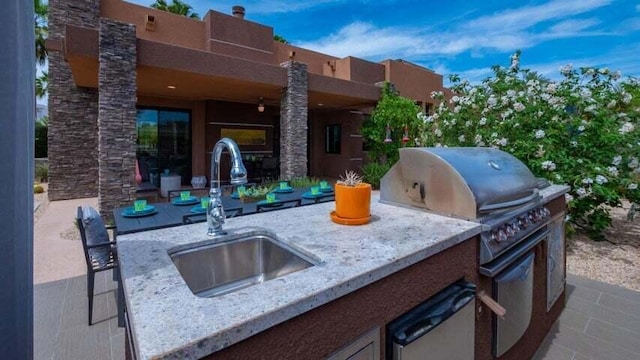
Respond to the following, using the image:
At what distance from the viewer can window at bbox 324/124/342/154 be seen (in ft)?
43.7

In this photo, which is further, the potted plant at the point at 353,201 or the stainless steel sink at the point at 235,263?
the potted plant at the point at 353,201

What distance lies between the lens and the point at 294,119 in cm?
834

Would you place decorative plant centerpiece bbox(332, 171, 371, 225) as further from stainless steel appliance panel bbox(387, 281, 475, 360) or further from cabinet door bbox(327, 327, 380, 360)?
cabinet door bbox(327, 327, 380, 360)

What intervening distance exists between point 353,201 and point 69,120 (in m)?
9.62

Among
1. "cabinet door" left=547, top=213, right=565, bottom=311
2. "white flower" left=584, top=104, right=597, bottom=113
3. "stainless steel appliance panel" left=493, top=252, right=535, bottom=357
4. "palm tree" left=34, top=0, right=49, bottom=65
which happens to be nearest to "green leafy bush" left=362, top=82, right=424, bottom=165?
"white flower" left=584, top=104, right=597, bottom=113

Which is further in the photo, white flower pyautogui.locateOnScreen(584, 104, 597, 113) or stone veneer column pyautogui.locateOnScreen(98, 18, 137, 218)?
stone veneer column pyautogui.locateOnScreen(98, 18, 137, 218)

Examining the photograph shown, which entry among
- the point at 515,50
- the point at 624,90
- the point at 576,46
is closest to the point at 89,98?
the point at 515,50

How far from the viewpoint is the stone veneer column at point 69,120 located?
788 centimetres

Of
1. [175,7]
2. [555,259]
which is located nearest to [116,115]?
[555,259]

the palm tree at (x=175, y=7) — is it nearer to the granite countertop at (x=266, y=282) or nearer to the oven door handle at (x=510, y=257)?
the granite countertop at (x=266, y=282)

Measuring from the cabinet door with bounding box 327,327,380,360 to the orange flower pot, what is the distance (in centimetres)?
65

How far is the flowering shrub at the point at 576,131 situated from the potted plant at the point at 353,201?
3858 mm

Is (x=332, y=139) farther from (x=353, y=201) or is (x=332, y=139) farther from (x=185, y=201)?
(x=353, y=201)

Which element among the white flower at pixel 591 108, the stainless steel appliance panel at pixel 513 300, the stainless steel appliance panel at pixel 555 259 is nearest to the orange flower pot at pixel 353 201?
the stainless steel appliance panel at pixel 513 300
